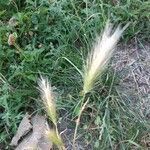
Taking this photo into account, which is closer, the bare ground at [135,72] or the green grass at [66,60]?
the green grass at [66,60]

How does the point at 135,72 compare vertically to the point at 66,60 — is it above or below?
below

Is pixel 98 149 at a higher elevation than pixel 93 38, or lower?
lower

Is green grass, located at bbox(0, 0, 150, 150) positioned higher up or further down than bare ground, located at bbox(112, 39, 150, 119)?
higher up

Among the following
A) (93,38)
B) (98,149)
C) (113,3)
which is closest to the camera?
(98,149)

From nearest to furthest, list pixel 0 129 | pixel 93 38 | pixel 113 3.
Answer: pixel 0 129
pixel 93 38
pixel 113 3

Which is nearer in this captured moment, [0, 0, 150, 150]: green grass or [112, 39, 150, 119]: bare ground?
[0, 0, 150, 150]: green grass

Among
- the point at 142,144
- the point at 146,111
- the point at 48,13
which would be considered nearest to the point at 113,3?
the point at 48,13

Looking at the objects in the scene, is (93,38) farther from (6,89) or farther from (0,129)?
(0,129)

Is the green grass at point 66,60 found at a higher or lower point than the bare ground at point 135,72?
higher
